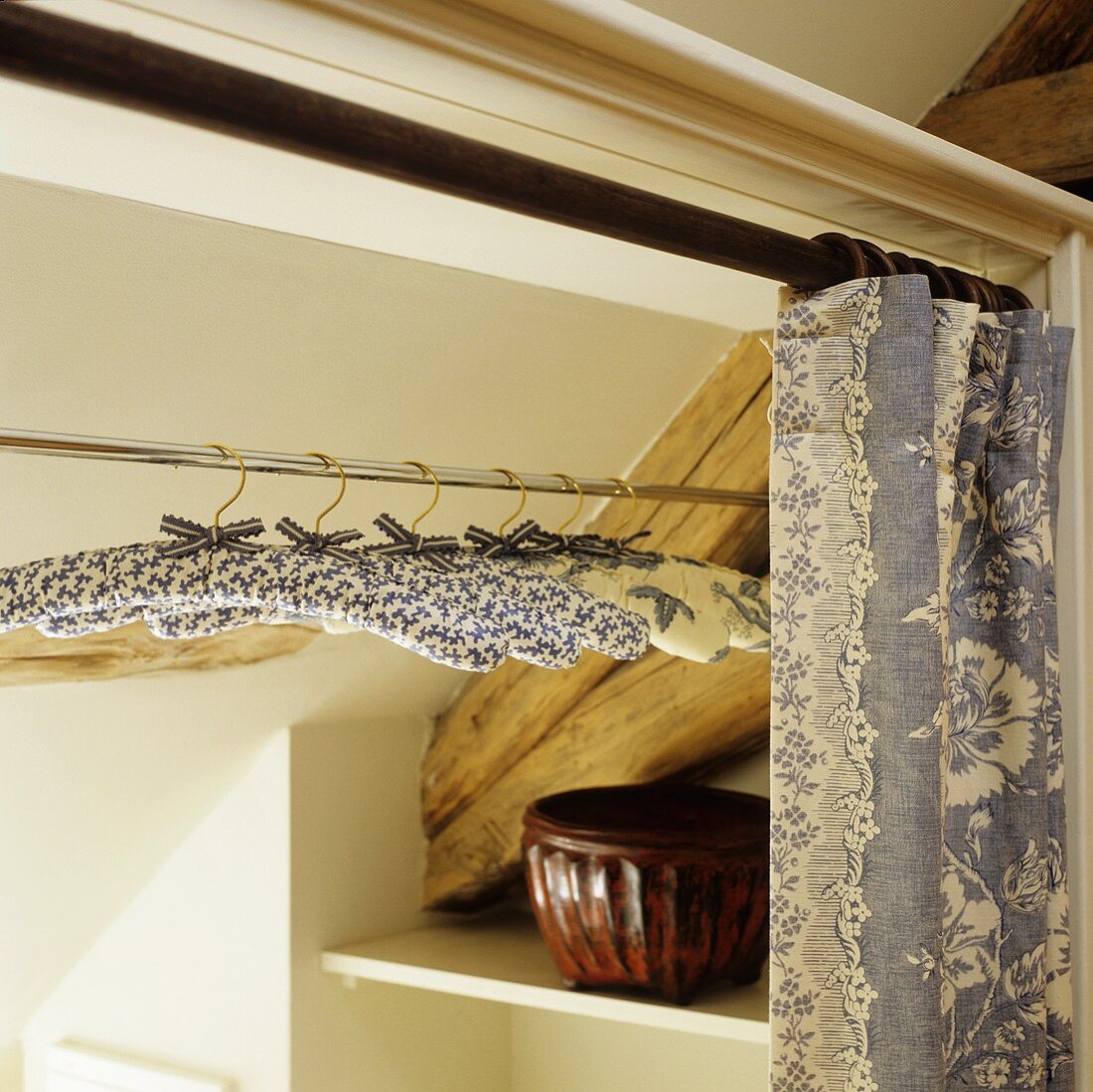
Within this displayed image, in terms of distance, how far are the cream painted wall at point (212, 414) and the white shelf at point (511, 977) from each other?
0.37 metres

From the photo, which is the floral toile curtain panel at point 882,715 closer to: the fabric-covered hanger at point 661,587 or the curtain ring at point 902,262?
the curtain ring at point 902,262

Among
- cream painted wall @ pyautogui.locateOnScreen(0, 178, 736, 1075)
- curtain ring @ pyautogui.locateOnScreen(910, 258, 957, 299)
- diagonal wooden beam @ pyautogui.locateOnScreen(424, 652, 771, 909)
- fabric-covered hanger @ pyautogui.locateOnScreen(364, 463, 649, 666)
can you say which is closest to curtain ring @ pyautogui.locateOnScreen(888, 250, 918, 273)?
curtain ring @ pyautogui.locateOnScreen(910, 258, 957, 299)

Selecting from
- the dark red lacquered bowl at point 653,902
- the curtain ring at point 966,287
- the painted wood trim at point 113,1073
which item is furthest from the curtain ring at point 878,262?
the painted wood trim at point 113,1073

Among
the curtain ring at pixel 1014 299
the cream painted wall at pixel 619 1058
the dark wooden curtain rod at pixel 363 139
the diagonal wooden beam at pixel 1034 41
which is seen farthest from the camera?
the cream painted wall at pixel 619 1058

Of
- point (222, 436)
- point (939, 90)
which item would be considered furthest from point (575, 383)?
point (939, 90)

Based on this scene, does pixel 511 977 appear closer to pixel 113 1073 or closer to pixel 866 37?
pixel 113 1073

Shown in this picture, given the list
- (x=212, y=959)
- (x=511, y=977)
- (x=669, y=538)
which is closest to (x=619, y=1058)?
(x=511, y=977)

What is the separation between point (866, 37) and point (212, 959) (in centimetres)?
163

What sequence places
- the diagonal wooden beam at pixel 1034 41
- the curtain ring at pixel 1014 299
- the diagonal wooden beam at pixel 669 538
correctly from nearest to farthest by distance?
the curtain ring at pixel 1014 299 → the diagonal wooden beam at pixel 1034 41 → the diagonal wooden beam at pixel 669 538

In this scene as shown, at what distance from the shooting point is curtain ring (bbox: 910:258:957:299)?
961 millimetres

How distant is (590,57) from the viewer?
730 millimetres

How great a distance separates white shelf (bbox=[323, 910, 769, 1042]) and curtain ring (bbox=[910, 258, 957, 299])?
0.96 m

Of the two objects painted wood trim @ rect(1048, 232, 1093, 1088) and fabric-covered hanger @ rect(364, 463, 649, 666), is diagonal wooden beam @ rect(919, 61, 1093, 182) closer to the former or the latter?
painted wood trim @ rect(1048, 232, 1093, 1088)

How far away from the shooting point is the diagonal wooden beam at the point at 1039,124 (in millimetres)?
1377
